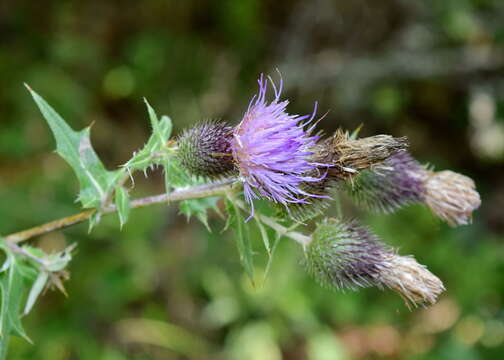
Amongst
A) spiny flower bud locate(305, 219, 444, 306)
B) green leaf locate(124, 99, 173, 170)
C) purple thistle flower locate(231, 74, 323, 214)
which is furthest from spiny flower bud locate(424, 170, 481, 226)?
green leaf locate(124, 99, 173, 170)

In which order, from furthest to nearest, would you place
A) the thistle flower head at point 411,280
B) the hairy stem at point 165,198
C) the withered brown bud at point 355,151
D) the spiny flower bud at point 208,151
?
the hairy stem at point 165,198, the thistle flower head at point 411,280, the spiny flower bud at point 208,151, the withered brown bud at point 355,151

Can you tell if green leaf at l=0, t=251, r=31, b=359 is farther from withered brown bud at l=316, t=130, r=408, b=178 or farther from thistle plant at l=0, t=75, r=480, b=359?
withered brown bud at l=316, t=130, r=408, b=178

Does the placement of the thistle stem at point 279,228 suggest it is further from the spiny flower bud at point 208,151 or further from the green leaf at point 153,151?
the green leaf at point 153,151

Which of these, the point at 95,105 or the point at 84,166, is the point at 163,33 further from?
the point at 84,166

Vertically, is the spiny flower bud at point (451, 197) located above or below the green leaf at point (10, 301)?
above

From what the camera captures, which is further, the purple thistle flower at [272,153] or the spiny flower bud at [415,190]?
the spiny flower bud at [415,190]

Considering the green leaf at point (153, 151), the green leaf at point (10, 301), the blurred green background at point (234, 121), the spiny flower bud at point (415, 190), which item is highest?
the green leaf at point (153, 151)

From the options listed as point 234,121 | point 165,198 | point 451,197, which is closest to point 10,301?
point 165,198

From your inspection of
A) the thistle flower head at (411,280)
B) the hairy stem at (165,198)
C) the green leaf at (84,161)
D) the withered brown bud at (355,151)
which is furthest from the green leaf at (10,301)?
the thistle flower head at (411,280)
